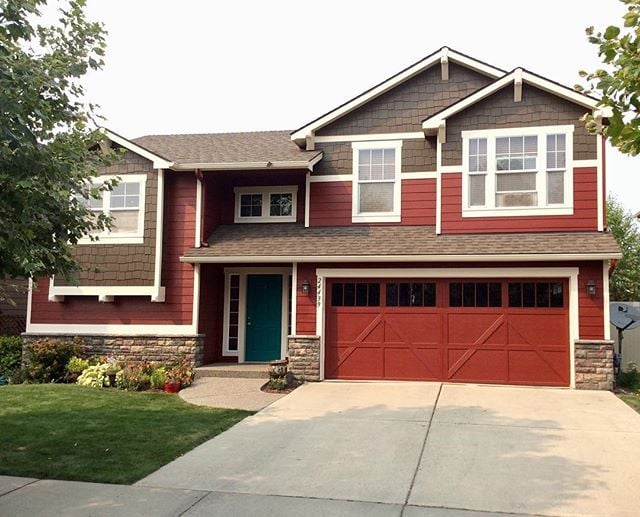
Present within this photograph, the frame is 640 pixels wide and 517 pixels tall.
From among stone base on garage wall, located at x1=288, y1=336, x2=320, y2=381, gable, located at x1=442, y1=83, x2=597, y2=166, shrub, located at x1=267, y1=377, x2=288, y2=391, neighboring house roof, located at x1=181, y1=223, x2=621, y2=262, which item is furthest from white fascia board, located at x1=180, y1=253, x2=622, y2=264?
shrub, located at x1=267, y1=377, x2=288, y2=391

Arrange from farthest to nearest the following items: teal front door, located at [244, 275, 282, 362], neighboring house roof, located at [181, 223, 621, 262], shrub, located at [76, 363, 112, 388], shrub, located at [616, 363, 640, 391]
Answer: teal front door, located at [244, 275, 282, 362], shrub, located at [76, 363, 112, 388], shrub, located at [616, 363, 640, 391], neighboring house roof, located at [181, 223, 621, 262]

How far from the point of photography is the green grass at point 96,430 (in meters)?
6.53

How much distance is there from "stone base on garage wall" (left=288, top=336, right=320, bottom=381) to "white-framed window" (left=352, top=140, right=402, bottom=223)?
2.94 meters

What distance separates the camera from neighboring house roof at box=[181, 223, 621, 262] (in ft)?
36.9

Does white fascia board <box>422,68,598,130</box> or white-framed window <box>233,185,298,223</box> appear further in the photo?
white-framed window <box>233,185,298,223</box>

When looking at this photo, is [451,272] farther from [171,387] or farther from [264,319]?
[171,387]

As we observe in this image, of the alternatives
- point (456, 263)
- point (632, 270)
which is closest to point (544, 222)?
point (456, 263)

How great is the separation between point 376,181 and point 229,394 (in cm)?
562

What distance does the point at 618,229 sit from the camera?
30.5 m

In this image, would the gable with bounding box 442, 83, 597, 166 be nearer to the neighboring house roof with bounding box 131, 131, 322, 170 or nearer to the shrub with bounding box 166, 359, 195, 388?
the neighboring house roof with bounding box 131, 131, 322, 170

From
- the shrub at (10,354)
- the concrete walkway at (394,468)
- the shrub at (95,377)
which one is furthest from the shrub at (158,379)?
the shrub at (10,354)

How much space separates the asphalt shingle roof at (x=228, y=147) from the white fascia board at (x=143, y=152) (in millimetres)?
534

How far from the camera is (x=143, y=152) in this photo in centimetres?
1320

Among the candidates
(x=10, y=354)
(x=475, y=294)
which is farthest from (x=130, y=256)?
(x=475, y=294)
